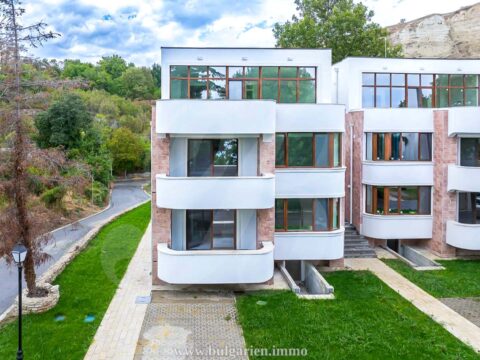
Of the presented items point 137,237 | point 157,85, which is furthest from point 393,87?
point 157,85

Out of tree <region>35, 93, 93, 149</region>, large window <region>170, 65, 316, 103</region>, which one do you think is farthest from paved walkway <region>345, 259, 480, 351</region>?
tree <region>35, 93, 93, 149</region>

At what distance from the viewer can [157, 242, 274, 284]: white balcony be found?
505 inches

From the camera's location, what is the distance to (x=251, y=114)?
43.0 feet

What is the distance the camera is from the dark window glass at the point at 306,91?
16016 millimetres

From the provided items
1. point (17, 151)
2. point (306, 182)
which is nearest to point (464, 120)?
point (306, 182)

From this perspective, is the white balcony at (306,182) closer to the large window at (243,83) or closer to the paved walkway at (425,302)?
the large window at (243,83)

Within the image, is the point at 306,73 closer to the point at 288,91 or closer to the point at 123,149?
the point at 288,91

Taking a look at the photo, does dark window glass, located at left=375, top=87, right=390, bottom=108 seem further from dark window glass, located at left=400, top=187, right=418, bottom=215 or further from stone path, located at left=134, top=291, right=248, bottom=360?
stone path, located at left=134, top=291, right=248, bottom=360

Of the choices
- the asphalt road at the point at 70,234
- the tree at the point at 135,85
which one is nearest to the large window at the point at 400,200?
the asphalt road at the point at 70,234

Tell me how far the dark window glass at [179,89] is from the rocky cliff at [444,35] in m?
51.8

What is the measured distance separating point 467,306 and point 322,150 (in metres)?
6.78

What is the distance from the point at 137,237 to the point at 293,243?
980cm

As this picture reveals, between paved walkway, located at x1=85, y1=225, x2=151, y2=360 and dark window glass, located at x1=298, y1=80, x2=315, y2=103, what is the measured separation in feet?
29.3

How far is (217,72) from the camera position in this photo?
1578 centimetres
